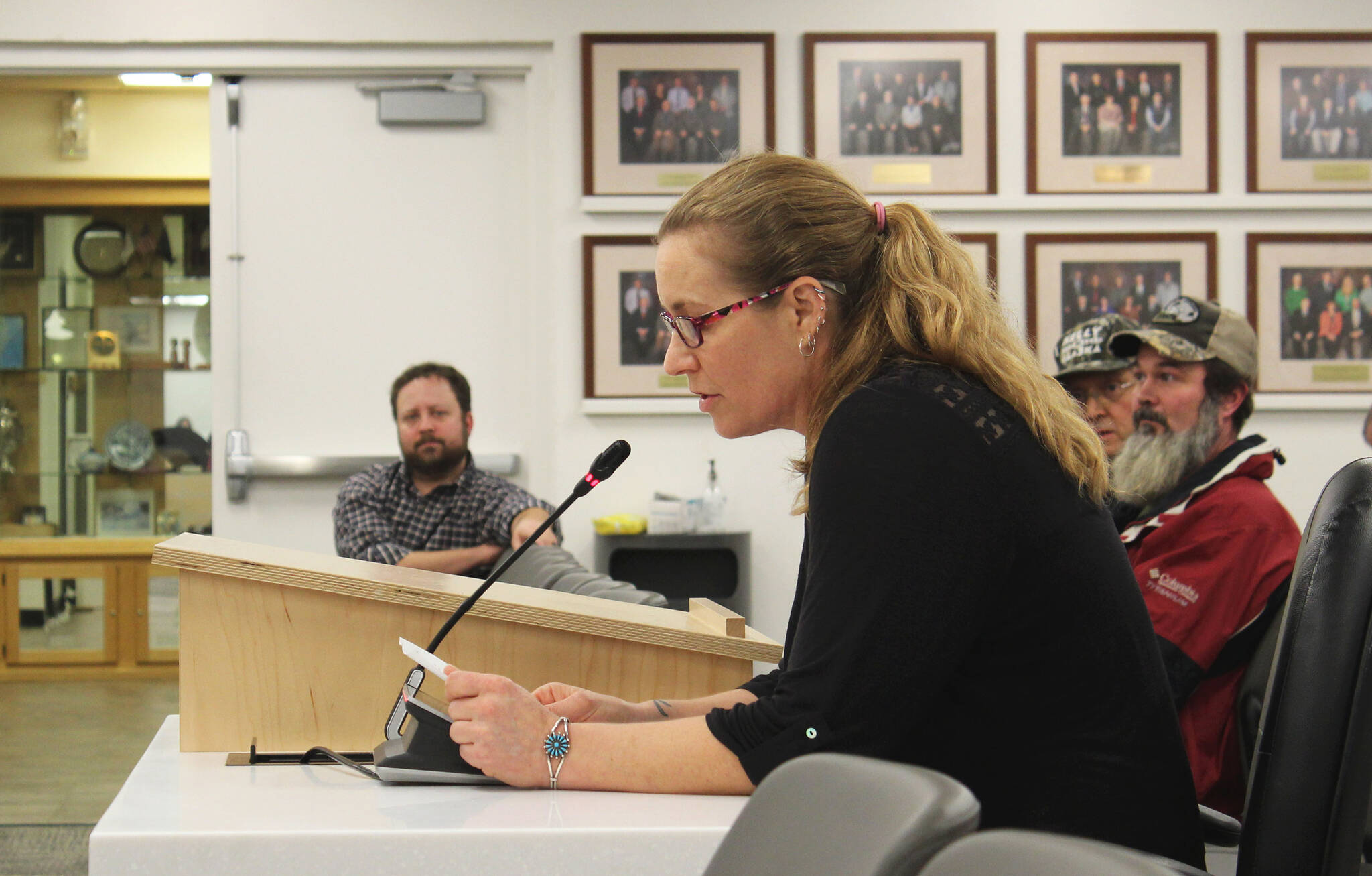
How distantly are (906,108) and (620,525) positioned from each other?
5.61 feet

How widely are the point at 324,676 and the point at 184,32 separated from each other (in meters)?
3.35

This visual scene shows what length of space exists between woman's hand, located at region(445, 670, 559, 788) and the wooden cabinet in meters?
5.01

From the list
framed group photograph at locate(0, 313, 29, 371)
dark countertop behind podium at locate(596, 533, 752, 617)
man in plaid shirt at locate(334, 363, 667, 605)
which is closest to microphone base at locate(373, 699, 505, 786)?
man in plaid shirt at locate(334, 363, 667, 605)

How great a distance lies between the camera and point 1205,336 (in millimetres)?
2432

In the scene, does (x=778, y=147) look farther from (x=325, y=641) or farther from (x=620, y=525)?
(x=325, y=641)

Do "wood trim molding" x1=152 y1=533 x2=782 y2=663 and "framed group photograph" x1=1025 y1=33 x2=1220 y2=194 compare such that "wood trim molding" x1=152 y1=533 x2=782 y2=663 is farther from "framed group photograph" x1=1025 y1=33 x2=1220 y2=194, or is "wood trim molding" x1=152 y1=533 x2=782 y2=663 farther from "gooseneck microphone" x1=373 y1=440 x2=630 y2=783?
"framed group photograph" x1=1025 y1=33 x2=1220 y2=194

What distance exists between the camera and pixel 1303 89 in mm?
4066

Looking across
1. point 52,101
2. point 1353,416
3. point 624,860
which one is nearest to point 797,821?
point 624,860

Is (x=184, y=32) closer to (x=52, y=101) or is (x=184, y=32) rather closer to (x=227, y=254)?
(x=227, y=254)

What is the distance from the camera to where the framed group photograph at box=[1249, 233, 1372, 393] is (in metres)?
4.05

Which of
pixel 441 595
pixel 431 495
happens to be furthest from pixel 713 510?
pixel 441 595

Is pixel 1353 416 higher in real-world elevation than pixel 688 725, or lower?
higher

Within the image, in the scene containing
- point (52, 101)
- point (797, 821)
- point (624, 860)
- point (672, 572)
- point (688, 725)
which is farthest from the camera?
point (52, 101)

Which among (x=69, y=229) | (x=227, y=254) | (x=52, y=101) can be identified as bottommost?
(x=227, y=254)
